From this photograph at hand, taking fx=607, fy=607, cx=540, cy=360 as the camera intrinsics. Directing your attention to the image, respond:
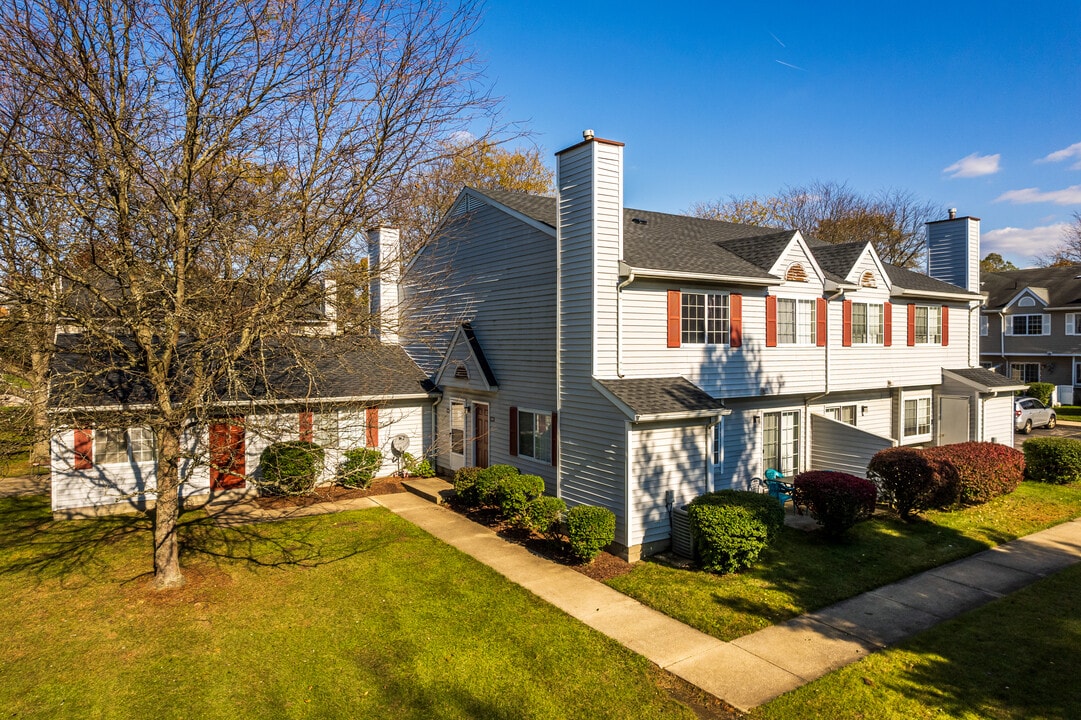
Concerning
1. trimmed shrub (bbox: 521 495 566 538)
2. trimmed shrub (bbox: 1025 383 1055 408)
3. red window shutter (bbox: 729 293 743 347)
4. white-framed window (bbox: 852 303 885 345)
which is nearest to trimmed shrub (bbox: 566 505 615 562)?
trimmed shrub (bbox: 521 495 566 538)

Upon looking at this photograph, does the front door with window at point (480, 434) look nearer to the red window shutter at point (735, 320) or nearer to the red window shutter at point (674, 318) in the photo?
the red window shutter at point (674, 318)

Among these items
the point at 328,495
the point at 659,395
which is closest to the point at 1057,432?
the point at 659,395

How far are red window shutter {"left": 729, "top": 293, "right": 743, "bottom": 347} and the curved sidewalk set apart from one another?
20.0 feet

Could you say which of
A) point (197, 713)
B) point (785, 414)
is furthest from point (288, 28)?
point (785, 414)

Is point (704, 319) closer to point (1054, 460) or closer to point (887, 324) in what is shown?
point (887, 324)

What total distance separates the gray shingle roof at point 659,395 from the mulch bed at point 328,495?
7.02 meters

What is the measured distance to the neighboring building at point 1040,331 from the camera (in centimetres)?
3562

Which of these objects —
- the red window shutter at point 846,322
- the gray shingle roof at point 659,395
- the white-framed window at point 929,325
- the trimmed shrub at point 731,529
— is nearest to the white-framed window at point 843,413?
the red window shutter at point 846,322

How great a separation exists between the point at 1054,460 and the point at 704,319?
12.1 m

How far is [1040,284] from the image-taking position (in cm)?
3881

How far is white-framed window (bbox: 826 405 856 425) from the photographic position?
58.5 feet

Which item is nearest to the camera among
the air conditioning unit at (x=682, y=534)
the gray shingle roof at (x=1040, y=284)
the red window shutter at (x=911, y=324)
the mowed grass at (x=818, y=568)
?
the mowed grass at (x=818, y=568)

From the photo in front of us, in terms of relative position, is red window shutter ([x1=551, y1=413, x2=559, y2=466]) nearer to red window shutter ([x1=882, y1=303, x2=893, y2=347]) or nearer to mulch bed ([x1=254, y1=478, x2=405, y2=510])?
mulch bed ([x1=254, y1=478, x2=405, y2=510])

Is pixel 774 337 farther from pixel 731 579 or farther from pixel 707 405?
pixel 731 579
